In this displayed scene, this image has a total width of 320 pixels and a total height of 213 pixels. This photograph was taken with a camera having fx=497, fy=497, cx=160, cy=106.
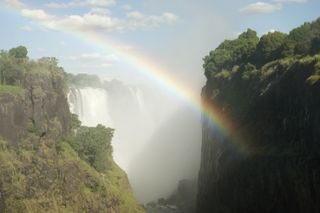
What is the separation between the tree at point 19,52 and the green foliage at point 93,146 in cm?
1746

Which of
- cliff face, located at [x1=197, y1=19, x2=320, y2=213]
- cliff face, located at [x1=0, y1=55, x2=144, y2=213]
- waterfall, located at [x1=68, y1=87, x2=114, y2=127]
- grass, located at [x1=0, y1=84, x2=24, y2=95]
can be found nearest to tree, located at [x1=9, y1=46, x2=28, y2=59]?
cliff face, located at [x1=0, y1=55, x2=144, y2=213]

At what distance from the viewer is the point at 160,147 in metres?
136

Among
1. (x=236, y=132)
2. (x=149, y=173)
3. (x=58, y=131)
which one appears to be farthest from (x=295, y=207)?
(x=149, y=173)

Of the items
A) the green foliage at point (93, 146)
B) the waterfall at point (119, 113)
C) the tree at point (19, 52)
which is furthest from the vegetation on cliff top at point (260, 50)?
the waterfall at point (119, 113)

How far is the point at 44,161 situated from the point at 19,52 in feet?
79.8

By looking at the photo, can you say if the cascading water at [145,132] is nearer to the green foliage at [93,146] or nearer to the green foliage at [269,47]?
the green foliage at [93,146]

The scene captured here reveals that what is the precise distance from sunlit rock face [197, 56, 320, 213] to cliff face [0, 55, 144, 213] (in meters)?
17.1

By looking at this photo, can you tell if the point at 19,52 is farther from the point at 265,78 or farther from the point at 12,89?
the point at 265,78

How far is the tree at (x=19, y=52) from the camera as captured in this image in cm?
8888

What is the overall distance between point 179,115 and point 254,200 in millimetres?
93536

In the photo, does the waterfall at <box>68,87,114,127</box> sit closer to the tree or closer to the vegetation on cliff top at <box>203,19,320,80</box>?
the tree

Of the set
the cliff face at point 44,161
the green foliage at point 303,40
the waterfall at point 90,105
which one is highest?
the green foliage at point 303,40

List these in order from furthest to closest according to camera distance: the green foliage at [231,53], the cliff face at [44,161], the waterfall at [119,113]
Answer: the waterfall at [119,113] < the green foliage at [231,53] < the cliff face at [44,161]

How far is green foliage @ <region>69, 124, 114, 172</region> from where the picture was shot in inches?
3285
